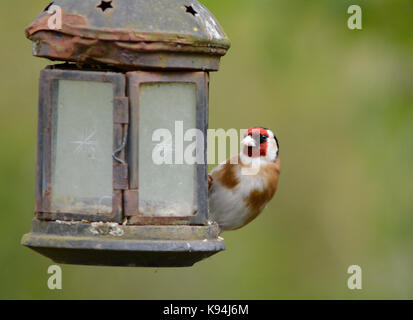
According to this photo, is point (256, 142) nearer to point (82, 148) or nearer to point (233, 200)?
point (233, 200)

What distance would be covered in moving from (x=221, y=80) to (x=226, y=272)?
6.14ft

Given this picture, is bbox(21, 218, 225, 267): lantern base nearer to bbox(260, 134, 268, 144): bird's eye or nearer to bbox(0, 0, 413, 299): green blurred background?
bbox(260, 134, 268, 144): bird's eye

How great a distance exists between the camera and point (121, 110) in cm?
550

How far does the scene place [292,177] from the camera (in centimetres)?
1105

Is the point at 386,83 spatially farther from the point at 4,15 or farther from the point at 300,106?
the point at 4,15

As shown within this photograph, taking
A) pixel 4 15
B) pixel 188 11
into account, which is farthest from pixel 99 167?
pixel 4 15

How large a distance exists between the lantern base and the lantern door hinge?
0.50 m

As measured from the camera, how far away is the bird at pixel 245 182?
7.26 metres

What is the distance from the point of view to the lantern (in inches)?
216

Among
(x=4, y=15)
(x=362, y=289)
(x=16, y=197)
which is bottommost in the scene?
(x=362, y=289)

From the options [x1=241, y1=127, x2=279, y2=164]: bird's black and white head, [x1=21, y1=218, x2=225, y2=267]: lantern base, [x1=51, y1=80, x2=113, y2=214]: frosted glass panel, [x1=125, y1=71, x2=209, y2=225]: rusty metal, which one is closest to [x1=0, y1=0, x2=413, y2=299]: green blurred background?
[x1=241, y1=127, x2=279, y2=164]: bird's black and white head

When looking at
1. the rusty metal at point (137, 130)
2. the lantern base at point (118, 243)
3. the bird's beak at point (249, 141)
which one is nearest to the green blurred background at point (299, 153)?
the bird's beak at point (249, 141)

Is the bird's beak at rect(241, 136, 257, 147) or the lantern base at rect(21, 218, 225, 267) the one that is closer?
the lantern base at rect(21, 218, 225, 267)

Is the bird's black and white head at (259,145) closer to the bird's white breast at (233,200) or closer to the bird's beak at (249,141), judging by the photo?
the bird's beak at (249,141)
